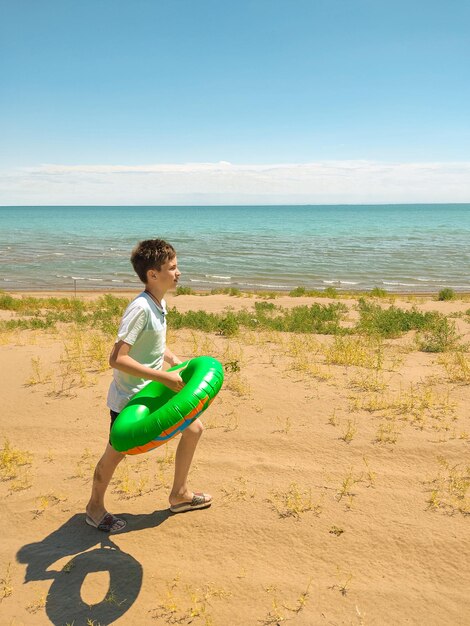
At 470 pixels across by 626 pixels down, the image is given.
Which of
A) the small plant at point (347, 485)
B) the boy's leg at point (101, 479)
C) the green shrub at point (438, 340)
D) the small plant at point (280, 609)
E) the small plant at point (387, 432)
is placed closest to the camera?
the small plant at point (280, 609)

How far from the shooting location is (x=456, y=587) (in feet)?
10.3

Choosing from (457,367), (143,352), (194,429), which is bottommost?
(457,367)

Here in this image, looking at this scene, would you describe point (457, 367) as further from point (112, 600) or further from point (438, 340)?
point (112, 600)

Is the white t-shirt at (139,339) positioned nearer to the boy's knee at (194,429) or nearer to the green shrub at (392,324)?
the boy's knee at (194,429)

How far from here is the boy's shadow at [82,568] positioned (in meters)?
Result: 3.01

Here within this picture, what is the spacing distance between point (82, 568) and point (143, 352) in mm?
1473

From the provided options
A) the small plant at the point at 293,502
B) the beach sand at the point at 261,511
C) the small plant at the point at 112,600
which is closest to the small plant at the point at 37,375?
the beach sand at the point at 261,511

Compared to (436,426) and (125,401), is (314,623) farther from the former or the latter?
(436,426)

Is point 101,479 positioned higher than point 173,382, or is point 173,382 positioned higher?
point 173,382

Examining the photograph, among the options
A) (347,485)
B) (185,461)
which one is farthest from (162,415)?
(347,485)

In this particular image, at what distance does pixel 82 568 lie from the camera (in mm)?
3367

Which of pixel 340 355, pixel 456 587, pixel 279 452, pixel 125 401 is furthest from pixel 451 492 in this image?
pixel 340 355

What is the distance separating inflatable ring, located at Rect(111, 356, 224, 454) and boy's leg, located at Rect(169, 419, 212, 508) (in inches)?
16.3

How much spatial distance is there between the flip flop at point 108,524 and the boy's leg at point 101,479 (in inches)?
0.6
